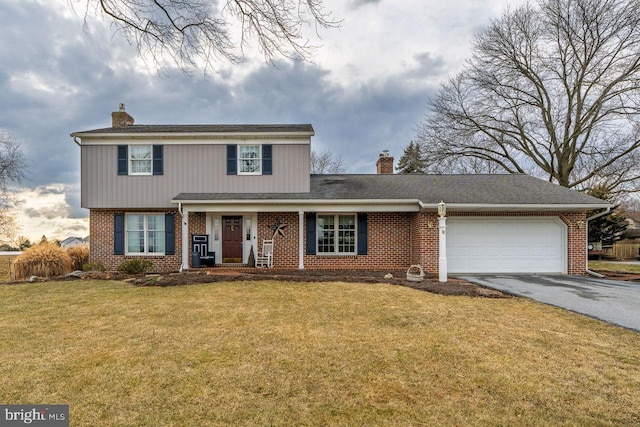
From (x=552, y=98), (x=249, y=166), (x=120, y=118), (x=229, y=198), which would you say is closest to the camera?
(x=229, y=198)

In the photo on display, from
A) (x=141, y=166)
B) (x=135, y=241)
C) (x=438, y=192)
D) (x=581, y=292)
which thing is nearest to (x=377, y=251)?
(x=438, y=192)

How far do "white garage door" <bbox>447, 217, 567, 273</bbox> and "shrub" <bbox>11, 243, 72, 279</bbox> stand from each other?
1301cm

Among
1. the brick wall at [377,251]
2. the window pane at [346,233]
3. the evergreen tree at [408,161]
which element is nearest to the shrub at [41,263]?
the brick wall at [377,251]

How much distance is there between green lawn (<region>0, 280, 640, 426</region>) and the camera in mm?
2922

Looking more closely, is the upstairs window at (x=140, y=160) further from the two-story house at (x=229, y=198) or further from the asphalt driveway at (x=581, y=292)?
the asphalt driveway at (x=581, y=292)

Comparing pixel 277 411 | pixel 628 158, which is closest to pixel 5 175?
pixel 277 411

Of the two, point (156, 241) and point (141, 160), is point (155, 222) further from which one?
point (141, 160)

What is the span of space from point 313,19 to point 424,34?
25.8ft

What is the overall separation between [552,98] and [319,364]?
2334cm

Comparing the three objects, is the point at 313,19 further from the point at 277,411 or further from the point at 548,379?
the point at 548,379

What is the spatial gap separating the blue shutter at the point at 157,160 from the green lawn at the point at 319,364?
6.79m

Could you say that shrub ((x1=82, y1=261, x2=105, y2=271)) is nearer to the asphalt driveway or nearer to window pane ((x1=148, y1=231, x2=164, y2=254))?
window pane ((x1=148, y1=231, x2=164, y2=254))

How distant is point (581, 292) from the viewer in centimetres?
833

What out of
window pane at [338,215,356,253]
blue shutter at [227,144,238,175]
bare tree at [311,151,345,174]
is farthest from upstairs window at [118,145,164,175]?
bare tree at [311,151,345,174]
